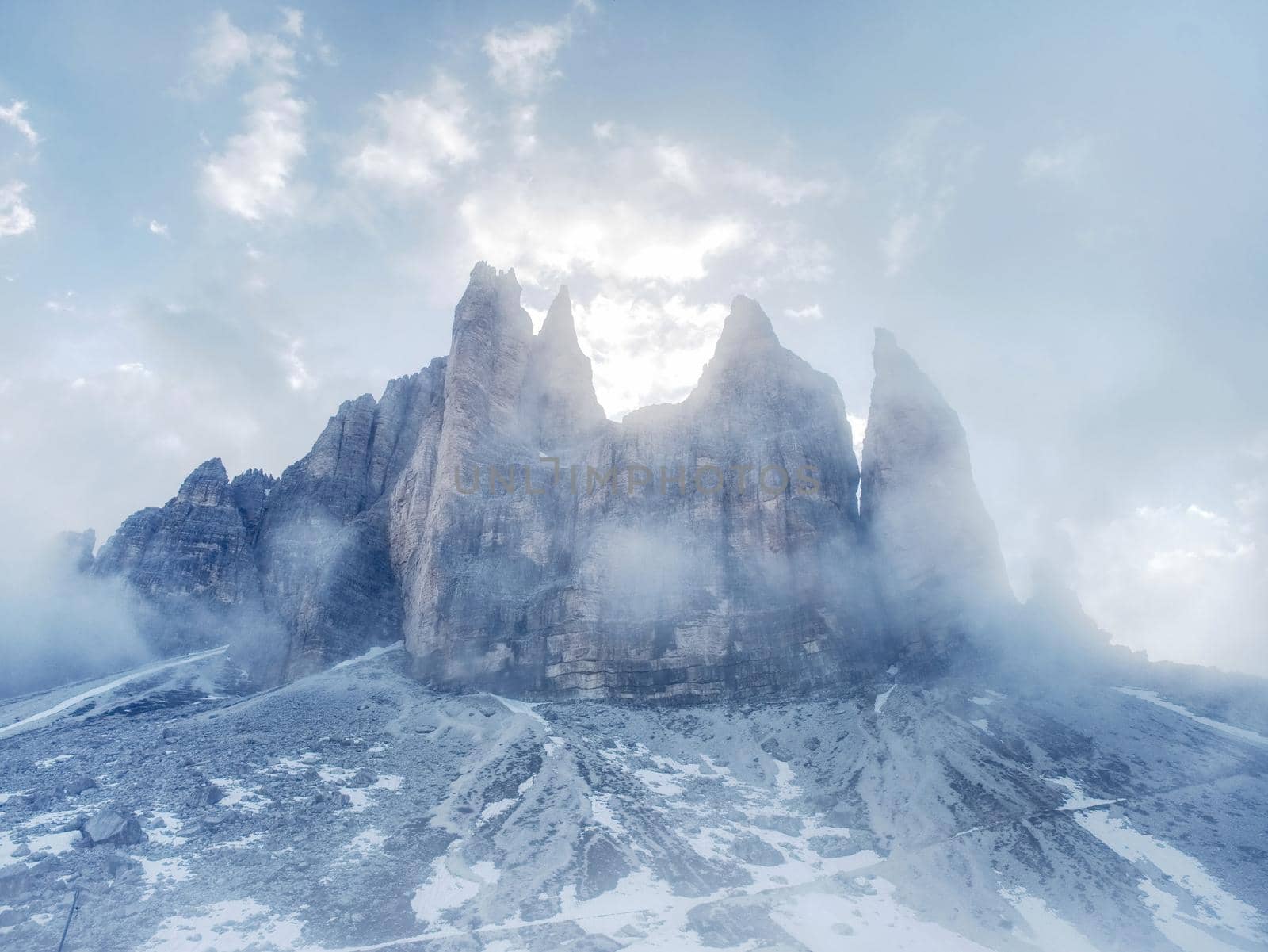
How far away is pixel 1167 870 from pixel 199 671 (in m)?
100

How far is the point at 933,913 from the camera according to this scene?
4878cm

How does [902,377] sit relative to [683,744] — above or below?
above

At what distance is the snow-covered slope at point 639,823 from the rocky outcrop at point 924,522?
845cm

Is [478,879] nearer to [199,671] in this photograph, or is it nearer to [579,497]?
[579,497]

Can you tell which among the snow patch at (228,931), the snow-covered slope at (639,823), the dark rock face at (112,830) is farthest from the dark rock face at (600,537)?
the snow patch at (228,931)

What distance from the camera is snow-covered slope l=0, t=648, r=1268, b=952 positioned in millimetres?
43438

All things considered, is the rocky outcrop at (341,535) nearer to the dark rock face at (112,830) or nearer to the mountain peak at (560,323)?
the mountain peak at (560,323)

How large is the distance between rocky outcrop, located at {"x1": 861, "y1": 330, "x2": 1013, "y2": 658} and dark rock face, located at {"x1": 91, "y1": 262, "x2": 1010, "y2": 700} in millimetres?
269

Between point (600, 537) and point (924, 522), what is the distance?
3914cm

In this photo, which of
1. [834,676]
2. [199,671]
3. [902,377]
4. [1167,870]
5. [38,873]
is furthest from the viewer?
[902,377]

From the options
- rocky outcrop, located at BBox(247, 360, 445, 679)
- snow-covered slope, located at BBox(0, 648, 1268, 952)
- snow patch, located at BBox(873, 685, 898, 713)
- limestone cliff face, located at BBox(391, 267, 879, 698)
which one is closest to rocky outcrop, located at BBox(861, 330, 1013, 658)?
limestone cliff face, located at BBox(391, 267, 879, 698)

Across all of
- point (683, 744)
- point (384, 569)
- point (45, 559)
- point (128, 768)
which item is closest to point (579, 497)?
point (384, 569)

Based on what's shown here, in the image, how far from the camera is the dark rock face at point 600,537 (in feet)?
280

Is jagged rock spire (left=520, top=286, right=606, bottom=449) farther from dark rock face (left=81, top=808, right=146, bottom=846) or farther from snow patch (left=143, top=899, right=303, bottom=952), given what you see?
snow patch (left=143, top=899, right=303, bottom=952)
